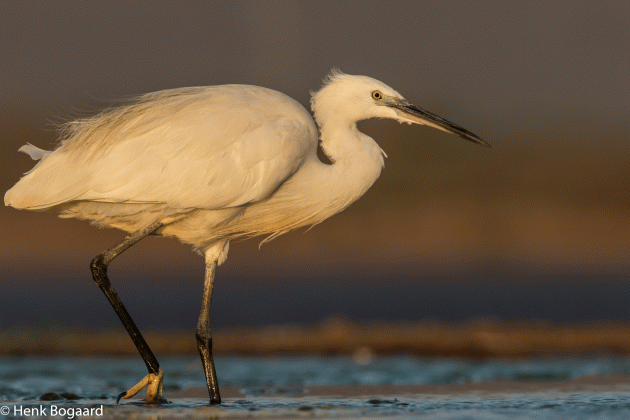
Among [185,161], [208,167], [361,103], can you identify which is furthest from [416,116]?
[185,161]

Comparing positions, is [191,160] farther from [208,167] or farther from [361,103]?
[361,103]

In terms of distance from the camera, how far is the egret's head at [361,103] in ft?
28.1

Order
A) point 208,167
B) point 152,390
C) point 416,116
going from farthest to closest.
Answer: point 416,116, point 152,390, point 208,167

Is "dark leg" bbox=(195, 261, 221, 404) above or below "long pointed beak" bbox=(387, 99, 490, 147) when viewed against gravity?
below

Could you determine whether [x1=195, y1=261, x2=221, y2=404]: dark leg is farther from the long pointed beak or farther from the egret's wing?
the long pointed beak

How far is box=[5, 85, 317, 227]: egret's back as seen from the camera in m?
8.02

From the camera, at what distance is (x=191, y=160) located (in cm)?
805

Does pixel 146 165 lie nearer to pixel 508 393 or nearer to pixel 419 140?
pixel 508 393

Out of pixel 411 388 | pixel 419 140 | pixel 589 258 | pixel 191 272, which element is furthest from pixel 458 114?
pixel 411 388

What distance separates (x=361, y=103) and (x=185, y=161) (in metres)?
1.56

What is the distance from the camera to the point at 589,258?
19.8 meters

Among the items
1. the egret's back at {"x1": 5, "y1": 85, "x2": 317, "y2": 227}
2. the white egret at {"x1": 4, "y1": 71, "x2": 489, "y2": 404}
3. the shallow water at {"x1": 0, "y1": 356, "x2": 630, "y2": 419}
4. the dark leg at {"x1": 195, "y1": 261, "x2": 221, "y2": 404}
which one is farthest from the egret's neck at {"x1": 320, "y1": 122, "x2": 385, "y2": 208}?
the shallow water at {"x1": 0, "y1": 356, "x2": 630, "y2": 419}

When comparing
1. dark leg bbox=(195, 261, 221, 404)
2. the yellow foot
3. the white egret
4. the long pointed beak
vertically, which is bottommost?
the yellow foot

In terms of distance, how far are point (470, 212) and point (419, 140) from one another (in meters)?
3.78
